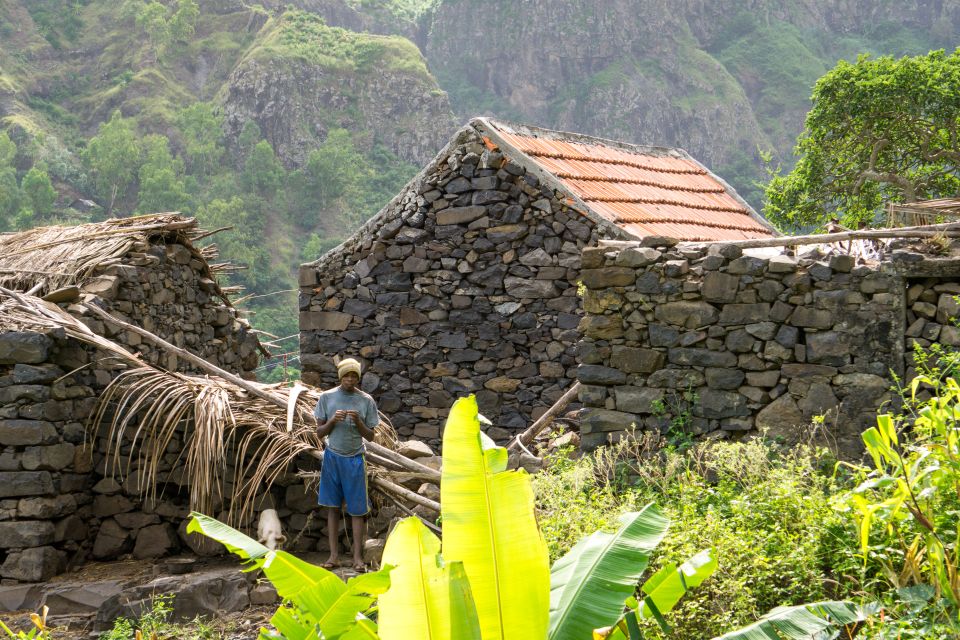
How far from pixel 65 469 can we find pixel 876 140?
17607mm

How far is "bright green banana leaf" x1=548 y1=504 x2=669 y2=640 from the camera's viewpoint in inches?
137

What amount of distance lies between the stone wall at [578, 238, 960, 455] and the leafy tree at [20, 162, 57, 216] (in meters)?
41.3

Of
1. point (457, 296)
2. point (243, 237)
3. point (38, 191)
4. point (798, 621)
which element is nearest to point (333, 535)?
point (798, 621)

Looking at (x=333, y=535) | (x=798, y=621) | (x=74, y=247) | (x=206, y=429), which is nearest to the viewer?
(x=798, y=621)

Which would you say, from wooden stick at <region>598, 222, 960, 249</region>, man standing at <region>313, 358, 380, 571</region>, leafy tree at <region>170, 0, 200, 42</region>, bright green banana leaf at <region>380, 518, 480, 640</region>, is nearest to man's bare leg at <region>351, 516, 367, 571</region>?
man standing at <region>313, 358, 380, 571</region>

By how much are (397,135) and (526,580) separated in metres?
55.2

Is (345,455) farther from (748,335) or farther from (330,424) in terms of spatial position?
(748,335)

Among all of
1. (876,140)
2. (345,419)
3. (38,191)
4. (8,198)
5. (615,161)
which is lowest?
(345,419)

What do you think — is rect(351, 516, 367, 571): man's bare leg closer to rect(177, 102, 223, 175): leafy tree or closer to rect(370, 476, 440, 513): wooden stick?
rect(370, 476, 440, 513): wooden stick

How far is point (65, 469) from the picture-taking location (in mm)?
7359

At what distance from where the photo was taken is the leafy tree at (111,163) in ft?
157

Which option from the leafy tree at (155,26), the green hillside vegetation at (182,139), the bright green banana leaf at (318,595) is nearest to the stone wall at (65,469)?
the bright green banana leaf at (318,595)

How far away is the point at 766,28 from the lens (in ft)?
230

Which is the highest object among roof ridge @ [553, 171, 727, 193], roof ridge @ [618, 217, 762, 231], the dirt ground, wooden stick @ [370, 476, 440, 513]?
roof ridge @ [553, 171, 727, 193]
